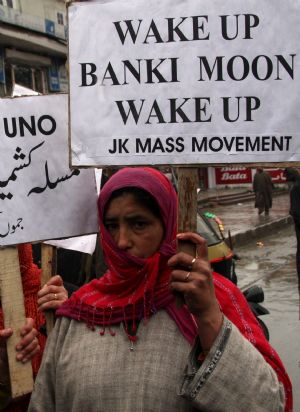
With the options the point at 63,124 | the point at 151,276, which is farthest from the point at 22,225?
the point at 151,276

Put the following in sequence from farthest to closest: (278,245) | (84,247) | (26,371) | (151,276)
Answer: (278,245) → (84,247) → (26,371) → (151,276)

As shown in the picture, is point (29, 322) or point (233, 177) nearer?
point (29, 322)

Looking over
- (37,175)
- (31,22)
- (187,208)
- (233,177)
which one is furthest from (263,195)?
(187,208)

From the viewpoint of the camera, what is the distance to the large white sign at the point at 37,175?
2031 mm

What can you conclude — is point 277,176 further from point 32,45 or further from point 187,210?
point 187,210

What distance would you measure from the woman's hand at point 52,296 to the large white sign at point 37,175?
6.3 inches

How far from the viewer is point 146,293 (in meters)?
1.80

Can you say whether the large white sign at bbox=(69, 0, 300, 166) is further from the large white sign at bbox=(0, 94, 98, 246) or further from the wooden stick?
the large white sign at bbox=(0, 94, 98, 246)

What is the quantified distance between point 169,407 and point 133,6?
112cm

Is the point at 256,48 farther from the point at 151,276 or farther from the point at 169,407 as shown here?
the point at 169,407

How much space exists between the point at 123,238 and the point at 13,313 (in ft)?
1.47

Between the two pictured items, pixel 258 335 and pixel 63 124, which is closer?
pixel 258 335

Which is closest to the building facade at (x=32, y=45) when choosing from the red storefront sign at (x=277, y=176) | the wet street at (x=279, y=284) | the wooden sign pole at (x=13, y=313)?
the wet street at (x=279, y=284)

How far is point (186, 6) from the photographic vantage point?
1717 mm
